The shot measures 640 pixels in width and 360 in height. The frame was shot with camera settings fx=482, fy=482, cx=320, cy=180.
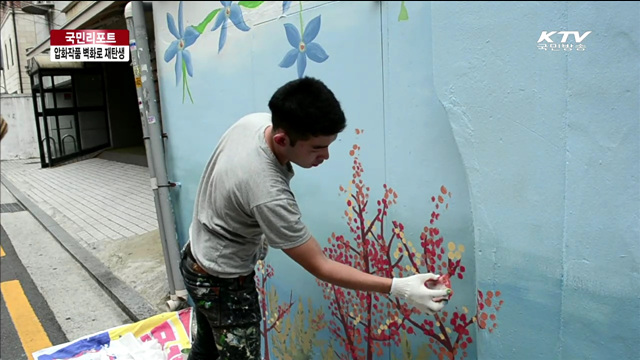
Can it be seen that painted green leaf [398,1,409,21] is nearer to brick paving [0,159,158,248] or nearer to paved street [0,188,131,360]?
paved street [0,188,131,360]

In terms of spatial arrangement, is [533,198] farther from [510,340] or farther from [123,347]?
[123,347]

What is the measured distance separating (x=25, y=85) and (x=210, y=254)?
23881 millimetres

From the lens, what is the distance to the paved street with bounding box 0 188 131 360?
388 cm

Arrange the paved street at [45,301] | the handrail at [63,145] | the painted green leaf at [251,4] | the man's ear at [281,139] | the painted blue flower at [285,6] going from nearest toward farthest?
the man's ear at [281,139] → the painted blue flower at [285,6] → the painted green leaf at [251,4] → the paved street at [45,301] → the handrail at [63,145]

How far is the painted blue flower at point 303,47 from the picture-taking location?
2.20 m

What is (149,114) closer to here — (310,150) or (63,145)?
(310,150)

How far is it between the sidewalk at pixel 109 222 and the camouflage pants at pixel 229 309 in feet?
7.02

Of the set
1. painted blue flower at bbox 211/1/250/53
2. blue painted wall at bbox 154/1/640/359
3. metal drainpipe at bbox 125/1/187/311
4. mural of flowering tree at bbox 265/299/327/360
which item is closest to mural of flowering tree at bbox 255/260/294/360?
mural of flowering tree at bbox 265/299/327/360

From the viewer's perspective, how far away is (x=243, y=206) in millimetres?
1791

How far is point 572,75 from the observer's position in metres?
1.34

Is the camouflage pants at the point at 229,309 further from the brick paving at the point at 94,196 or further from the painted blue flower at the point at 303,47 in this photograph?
the brick paving at the point at 94,196

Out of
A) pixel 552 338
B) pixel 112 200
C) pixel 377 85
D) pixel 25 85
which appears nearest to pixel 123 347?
pixel 377 85

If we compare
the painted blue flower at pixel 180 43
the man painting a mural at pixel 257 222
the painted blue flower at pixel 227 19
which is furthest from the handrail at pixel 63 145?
the man painting a mural at pixel 257 222

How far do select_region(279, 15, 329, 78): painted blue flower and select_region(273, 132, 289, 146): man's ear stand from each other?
0.64 m
